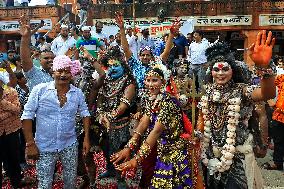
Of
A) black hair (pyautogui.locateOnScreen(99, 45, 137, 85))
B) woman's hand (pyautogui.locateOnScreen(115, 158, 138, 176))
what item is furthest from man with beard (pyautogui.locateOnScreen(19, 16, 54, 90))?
woman's hand (pyautogui.locateOnScreen(115, 158, 138, 176))

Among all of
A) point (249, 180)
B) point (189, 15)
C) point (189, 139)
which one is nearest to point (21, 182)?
point (189, 139)

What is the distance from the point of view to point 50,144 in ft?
15.9

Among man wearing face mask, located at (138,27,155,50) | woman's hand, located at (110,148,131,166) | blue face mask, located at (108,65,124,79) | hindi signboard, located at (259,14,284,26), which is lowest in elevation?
woman's hand, located at (110,148,131,166)

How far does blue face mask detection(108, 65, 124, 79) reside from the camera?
18.6 feet

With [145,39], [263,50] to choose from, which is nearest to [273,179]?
[263,50]

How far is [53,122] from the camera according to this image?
4852mm

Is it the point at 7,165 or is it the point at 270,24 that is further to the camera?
the point at 270,24

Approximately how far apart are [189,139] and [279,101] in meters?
3.48

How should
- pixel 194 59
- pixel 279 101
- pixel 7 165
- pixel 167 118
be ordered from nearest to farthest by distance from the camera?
1. pixel 167 118
2. pixel 7 165
3. pixel 279 101
4. pixel 194 59

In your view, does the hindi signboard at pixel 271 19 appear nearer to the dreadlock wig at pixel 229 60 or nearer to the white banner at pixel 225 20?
the white banner at pixel 225 20

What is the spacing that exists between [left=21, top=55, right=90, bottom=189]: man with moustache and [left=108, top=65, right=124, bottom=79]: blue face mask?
0.80 meters

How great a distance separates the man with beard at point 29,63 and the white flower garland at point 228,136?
219 cm

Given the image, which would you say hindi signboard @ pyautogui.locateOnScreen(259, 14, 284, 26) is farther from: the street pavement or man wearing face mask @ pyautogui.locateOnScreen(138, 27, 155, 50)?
the street pavement

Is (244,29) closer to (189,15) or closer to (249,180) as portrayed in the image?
(189,15)
